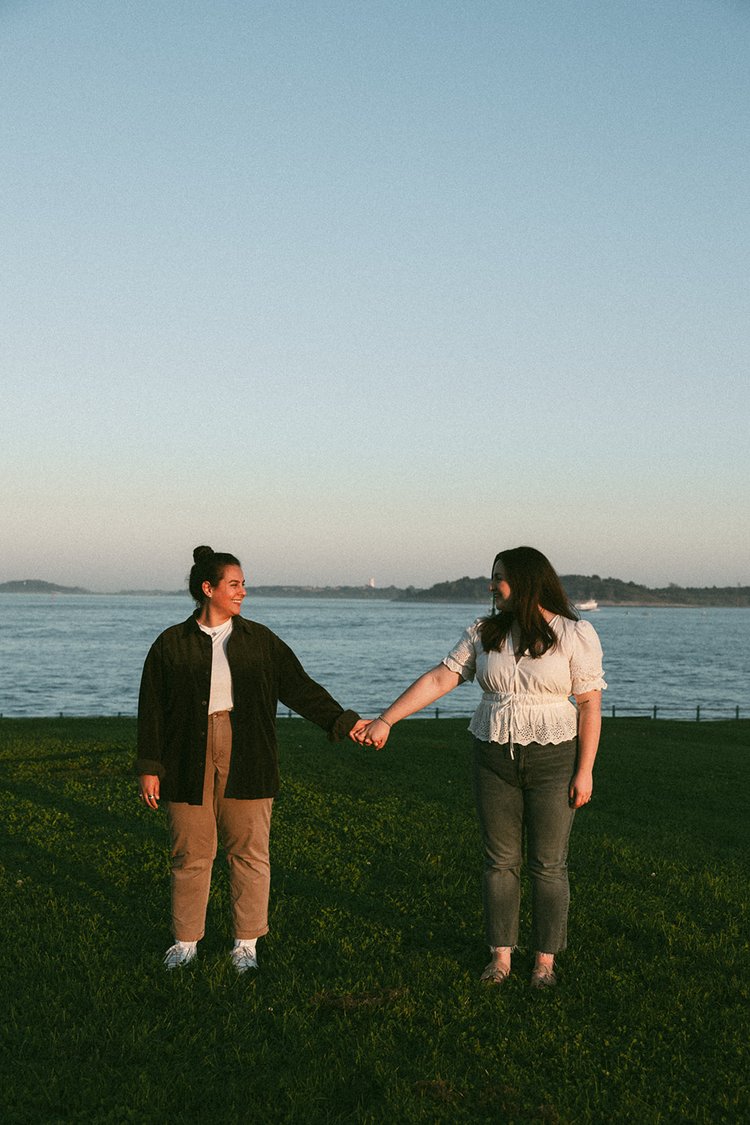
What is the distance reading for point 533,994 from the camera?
5.17m

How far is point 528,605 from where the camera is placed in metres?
5.19

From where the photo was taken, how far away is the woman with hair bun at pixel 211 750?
548 centimetres

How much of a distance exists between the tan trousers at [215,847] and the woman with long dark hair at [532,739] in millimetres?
1138

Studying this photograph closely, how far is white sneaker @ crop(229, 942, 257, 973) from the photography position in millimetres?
5508

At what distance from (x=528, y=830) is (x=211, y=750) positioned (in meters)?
1.91

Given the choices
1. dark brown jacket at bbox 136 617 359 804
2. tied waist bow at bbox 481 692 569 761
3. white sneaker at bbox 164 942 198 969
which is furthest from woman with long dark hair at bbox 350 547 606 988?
white sneaker at bbox 164 942 198 969

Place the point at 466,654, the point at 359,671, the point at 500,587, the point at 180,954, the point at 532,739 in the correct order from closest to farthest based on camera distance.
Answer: the point at 532,739, the point at 500,587, the point at 466,654, the point at 180,954, the point at 359,671

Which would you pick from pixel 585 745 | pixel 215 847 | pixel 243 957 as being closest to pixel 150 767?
pixel 215 847

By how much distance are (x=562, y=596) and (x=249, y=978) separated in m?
2.86

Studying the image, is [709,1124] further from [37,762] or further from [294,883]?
[37,762]

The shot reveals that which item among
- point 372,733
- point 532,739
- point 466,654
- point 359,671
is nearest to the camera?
point 532,739

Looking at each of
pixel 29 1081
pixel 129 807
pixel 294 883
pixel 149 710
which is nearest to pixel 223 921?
pixel 294 883

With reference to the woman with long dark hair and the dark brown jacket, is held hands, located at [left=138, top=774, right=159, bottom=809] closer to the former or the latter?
the dark brown jacket

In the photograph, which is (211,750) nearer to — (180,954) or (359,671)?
(180,954)
